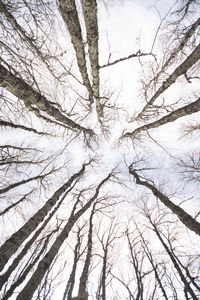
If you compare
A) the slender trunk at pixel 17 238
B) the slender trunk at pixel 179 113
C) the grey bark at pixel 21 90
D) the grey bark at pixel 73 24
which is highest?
the slender trunk at pixel 179 113

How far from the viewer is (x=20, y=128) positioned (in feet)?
21.7

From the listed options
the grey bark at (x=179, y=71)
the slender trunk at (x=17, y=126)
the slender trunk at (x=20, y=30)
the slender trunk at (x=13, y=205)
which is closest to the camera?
the slender trunk at (x=20, y=30)

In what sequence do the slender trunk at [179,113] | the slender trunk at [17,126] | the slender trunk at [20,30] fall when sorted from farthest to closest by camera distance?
the slender trunk at [17,126] < the slender trunk at [179,113] < the slender trunk at [20,30]

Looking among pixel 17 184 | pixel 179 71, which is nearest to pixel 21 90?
pixel 179 71

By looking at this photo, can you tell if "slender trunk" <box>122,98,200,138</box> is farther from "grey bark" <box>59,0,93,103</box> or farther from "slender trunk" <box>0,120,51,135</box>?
"slender trunk" <box>0,120,51,135</box>

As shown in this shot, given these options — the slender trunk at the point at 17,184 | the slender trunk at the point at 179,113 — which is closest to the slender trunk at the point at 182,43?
the slender trunk at the point at 179,113

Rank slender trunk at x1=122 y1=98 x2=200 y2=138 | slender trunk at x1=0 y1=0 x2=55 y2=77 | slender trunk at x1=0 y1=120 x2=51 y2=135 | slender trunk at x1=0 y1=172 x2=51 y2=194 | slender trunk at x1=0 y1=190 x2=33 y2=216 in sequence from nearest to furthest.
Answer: slender trunk at x1=0 y1=0 x2=55 y2=77 → slender trunk at x1=122 y1=98 x2=200 y2=138 → slender trunk at x1=0 y1=120 x2=51 y2=135 → slender trunk at x1=0 y1=172 x2=51 y2=194 → slender trunk at x1=0 y1=190 x2=33 y2=216

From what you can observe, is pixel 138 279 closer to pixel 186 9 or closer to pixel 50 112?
pixel 50 112

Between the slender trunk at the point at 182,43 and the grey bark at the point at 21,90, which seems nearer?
the grey bark at the point at 21,90

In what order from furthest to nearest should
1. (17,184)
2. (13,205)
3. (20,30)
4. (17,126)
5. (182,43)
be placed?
(13,205), (17,184), (17,126), (182,43), (20,30)

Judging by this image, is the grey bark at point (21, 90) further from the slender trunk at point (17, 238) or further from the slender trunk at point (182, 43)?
the slender trunk at point (182, 43)

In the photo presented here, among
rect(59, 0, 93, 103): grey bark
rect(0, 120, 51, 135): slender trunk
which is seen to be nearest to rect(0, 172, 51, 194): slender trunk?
rect(0, 120, 51, 135): slender trunk

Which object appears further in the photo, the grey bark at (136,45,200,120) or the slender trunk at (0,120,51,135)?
the slender trunk at (0,120,51,135)

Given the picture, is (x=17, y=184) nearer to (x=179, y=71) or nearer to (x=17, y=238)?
(x=17, y=238)
